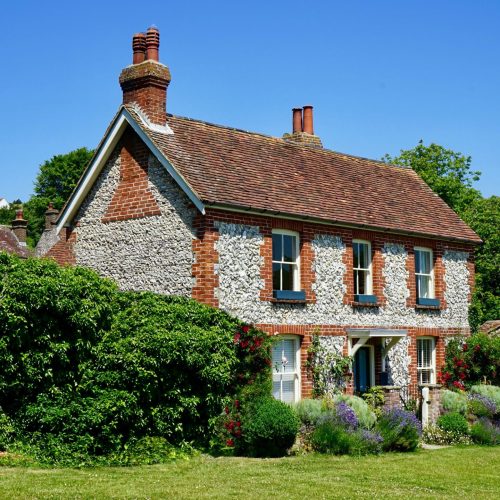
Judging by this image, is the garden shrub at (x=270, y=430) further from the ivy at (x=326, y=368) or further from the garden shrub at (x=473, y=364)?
the garden shrub at (x=473, y=364)

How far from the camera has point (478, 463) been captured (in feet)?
62.1

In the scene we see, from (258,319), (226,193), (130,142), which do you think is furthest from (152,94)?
(258,319)

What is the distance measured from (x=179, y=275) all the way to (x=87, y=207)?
4539 mm

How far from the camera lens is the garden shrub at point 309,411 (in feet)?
67.3

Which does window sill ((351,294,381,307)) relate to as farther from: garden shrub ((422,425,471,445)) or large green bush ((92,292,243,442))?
large green bush ((92,292,243,442))

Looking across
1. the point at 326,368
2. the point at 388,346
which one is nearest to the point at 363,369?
the point at 388,346

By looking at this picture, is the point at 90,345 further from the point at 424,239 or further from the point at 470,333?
the point at 470,333

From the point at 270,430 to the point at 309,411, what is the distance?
1584 millimetres

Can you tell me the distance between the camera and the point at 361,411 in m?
21.0

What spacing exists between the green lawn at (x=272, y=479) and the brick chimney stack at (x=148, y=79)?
31.8 ft

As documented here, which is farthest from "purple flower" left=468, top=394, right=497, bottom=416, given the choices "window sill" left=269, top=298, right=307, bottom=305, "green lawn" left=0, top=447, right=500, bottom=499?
"window sill" left=269, top=298, right=307, bottom=305

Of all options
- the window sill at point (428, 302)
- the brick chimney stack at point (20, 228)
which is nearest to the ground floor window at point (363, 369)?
the window sill at point (428, 302)

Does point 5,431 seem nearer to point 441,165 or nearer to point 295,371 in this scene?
point 295,371

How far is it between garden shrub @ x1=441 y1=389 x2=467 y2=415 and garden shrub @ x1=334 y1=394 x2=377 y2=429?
12.0ft
